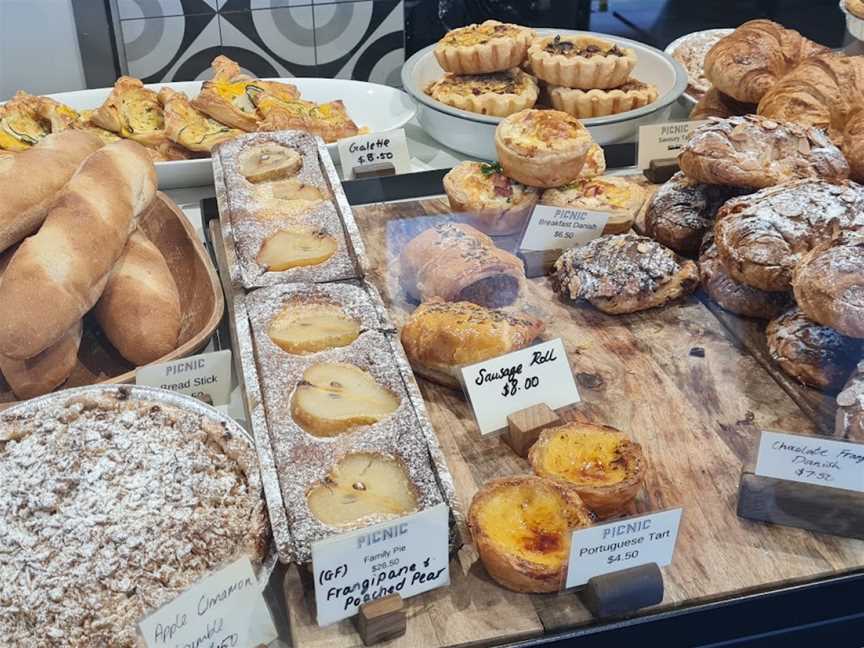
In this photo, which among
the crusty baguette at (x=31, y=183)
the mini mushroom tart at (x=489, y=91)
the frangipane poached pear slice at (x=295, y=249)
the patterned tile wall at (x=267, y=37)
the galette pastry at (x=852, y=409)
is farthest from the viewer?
the patterned tile wall at (x=267, y=37)

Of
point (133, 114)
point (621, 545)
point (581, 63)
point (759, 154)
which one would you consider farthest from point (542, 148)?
point (133, 114)

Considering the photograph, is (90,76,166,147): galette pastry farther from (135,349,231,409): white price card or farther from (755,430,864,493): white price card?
(755,430,864,493): white price card

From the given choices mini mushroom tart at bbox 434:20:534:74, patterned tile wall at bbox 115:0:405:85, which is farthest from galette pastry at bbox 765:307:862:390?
patterned tile wall at bbox 115:0:405:85

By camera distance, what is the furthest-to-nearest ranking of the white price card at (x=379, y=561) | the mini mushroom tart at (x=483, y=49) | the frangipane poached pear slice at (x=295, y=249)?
1. the mini mushroom tart at (x=483, y=49)
2. the frangipane poached pear slice at (x=295, y=249)
3. the white price card at (x=379, y=561)

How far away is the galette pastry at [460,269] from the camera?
1817mm

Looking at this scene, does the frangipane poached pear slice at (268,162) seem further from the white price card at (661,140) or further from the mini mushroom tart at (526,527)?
the mini mushroom tart at (526,527)

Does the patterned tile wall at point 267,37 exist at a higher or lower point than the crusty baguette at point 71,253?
lower

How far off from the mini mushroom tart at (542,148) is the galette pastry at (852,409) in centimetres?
84

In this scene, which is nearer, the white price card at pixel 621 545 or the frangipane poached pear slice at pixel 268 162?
the white price card at pixel 621 545

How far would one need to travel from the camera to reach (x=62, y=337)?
158 centimetres

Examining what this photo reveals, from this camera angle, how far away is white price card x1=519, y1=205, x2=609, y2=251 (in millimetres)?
2066

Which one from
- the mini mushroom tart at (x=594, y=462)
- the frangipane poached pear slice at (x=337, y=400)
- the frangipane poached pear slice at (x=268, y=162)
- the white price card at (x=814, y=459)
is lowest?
the mini mushroom tart at (x=594, y=462)

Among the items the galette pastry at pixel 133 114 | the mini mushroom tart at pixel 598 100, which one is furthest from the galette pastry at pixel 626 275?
the galette pastry at pixel 133 114

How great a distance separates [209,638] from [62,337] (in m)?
0.72
